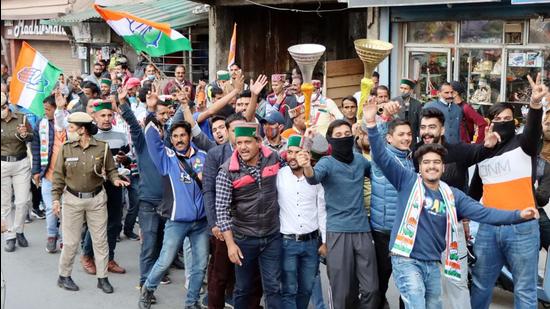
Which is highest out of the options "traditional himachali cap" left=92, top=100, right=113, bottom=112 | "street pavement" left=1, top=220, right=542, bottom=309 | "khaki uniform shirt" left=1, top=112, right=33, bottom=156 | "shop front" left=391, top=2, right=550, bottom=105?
"shop front" left=391, top=2, right=550, bottom=105

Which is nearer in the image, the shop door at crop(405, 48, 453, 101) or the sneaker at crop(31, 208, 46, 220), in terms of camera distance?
the sneaker at crop(31, 208, 46, 220)

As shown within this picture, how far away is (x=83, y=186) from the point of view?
740 cm

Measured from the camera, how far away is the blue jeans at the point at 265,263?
19.1 feet

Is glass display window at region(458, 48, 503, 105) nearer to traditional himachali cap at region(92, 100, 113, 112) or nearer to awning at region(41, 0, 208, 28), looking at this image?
traditional himachali cap at region(92, 100, 113, 112)

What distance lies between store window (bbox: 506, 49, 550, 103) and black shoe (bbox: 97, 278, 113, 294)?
289 inches

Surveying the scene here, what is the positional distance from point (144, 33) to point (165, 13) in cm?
783

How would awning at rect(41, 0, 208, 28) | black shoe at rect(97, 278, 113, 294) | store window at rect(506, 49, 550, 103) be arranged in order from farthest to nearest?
awning at rect(41, 0, 208, 28)
store window at rect(506, 49, 550, 103)
black shoe at rect(97, 278, 113, 294)

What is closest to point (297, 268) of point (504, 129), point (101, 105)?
→ point (504, 129)

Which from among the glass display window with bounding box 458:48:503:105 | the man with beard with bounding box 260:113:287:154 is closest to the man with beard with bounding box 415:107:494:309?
the man with beard with bounding box 260:113:287:154

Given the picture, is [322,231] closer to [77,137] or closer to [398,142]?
[398,142]

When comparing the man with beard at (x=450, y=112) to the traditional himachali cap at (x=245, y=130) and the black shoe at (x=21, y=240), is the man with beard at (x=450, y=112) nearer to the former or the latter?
the traditional himachali cap at (x=245, y=130)

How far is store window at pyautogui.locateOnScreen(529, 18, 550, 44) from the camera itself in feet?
36.7

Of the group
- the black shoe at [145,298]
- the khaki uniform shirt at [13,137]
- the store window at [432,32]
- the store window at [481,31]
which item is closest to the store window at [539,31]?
the store window at [481,31]

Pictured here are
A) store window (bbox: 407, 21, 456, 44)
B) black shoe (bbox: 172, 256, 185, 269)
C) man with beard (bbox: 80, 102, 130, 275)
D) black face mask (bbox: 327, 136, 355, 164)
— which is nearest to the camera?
black face mask (bbox: 327, 136, 355, 164)
